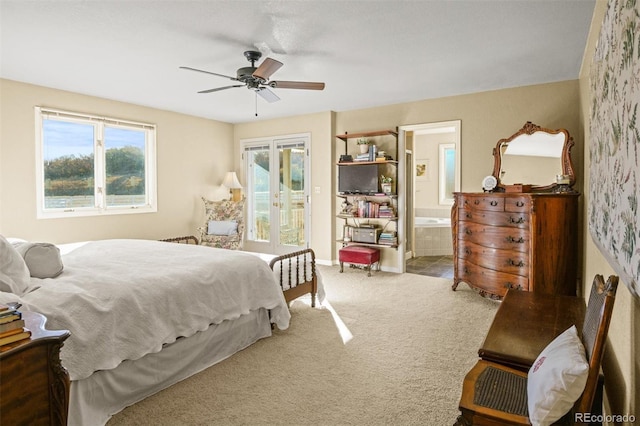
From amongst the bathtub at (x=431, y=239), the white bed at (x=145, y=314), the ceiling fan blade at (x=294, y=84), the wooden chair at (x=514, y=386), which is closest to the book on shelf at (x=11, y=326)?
the white bed at (x=145, y=314)

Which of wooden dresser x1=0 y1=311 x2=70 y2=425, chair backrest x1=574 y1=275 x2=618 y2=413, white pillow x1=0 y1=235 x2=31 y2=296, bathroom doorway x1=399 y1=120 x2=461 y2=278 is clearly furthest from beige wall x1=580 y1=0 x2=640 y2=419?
bathroom doorway x1=399 y1=120 x2=461 y2=278

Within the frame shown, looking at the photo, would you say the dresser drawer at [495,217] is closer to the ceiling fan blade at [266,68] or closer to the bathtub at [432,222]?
the bathtub at [432,222]

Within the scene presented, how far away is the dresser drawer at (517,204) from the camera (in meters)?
3.76

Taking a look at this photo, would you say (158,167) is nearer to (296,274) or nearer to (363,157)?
(363,157)

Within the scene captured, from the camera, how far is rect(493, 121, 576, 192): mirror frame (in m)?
4.02

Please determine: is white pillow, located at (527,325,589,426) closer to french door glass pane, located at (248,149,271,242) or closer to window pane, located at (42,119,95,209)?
window pane, located at (42,119,95,209)

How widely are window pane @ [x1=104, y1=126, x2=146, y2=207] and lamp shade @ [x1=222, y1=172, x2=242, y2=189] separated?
1477 mm

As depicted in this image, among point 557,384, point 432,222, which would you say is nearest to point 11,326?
point 557,384

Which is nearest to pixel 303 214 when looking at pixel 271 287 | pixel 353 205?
pixel 353 205

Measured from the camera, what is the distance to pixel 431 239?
23.2ft

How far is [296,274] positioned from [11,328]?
2.64 m

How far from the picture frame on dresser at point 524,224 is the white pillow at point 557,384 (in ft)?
8.27

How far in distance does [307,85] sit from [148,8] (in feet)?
4.70

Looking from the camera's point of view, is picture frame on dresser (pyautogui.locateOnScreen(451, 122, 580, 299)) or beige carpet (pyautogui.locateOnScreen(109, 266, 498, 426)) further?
picture frame on dresser (pyautogui.locateOnScreen(451, 122, 580, 299))
